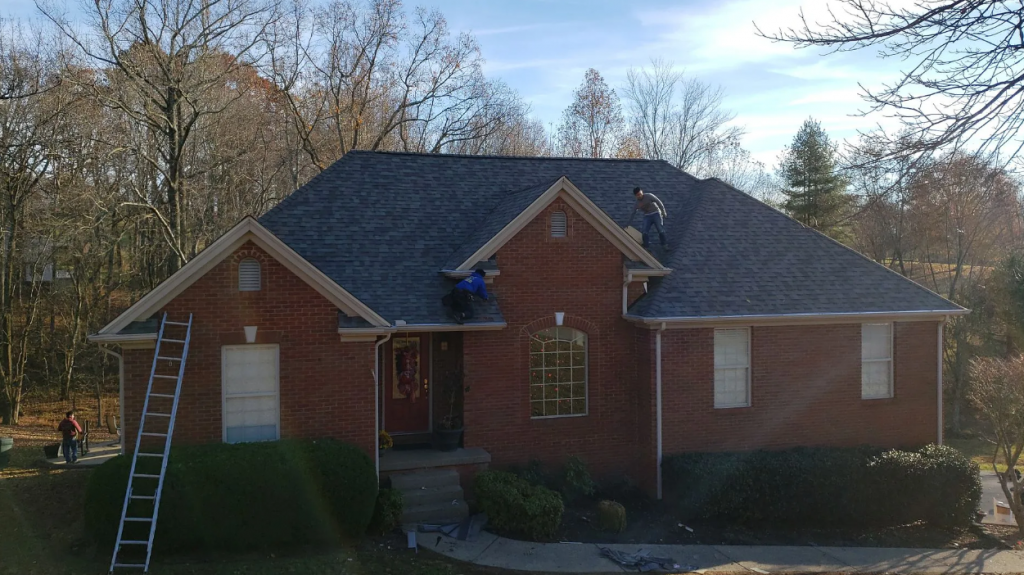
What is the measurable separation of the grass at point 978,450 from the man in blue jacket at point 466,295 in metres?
18.0

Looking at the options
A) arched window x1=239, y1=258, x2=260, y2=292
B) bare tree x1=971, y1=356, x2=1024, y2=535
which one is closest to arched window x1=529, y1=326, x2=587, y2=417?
arched window x1=239, y1=258, x2=260, y2=292

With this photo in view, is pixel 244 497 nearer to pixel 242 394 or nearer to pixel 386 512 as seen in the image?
pixel 242 394

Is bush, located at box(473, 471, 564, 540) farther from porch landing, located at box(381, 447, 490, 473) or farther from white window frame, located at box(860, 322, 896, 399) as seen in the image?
white window frame, located at box(860, 322, 896, 399)

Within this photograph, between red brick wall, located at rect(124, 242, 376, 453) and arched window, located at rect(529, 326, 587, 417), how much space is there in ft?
11.7

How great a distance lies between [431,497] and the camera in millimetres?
12008

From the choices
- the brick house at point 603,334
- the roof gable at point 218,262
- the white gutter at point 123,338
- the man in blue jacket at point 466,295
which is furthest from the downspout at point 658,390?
the white gutter at point 123,338

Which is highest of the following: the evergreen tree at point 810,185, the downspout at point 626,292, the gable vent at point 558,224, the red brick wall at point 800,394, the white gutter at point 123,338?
the evergreen tree at point 810,185

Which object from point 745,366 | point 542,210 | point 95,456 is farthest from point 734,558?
point 95,456

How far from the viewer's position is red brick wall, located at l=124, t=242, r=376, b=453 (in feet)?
35.7

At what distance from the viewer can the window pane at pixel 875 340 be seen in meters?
15.0

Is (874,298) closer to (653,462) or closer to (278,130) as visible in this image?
(653,462)

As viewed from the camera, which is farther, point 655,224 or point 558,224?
point 655,224

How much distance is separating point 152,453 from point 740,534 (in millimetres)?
9523

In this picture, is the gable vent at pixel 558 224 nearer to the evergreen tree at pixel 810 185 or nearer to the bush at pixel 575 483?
the bush at pixel 575 483
